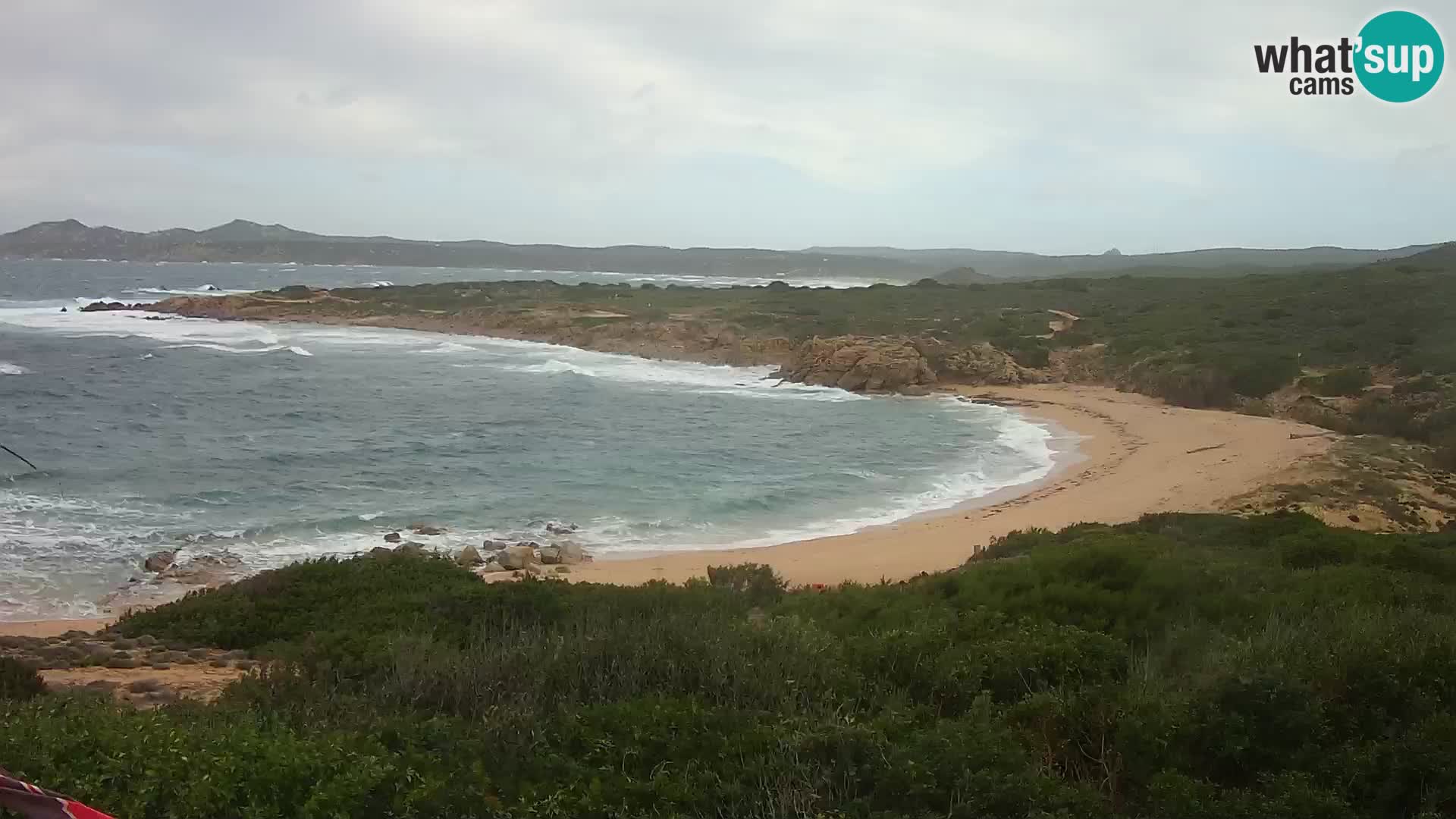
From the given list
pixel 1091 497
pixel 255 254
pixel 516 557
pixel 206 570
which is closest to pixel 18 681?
pixel 206 570

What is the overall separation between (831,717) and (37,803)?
3.60 meters

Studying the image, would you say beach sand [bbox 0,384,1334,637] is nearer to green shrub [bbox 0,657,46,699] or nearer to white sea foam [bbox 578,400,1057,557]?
white sea foam [bbox 578,400,1057,557]

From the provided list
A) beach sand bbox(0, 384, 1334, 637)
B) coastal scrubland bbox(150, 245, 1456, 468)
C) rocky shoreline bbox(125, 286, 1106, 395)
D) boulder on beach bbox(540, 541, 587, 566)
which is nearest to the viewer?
beach sand bbox(0, 384, 1334, 637)

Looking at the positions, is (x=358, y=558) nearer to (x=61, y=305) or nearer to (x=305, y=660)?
(x=305, y=660)

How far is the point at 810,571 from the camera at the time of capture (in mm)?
13508

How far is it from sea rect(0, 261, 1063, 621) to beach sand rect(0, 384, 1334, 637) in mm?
928

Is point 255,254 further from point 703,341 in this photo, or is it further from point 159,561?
point 159,561

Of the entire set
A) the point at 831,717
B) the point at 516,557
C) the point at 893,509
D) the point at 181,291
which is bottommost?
the point at 893,509

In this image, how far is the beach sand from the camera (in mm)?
13719

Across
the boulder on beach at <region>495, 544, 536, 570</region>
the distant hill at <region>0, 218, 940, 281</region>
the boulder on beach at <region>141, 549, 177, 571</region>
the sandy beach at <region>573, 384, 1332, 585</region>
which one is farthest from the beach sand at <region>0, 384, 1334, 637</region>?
the distant hill at <region>0, 218, 940, 281</region>

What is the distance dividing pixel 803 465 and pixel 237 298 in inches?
2386

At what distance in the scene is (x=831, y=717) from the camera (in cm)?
521

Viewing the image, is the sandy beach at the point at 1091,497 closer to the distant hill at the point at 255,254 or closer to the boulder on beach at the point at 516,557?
the boulder on beach at the point at 516,557

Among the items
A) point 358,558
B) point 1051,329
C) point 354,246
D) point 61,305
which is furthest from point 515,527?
point 354,246
